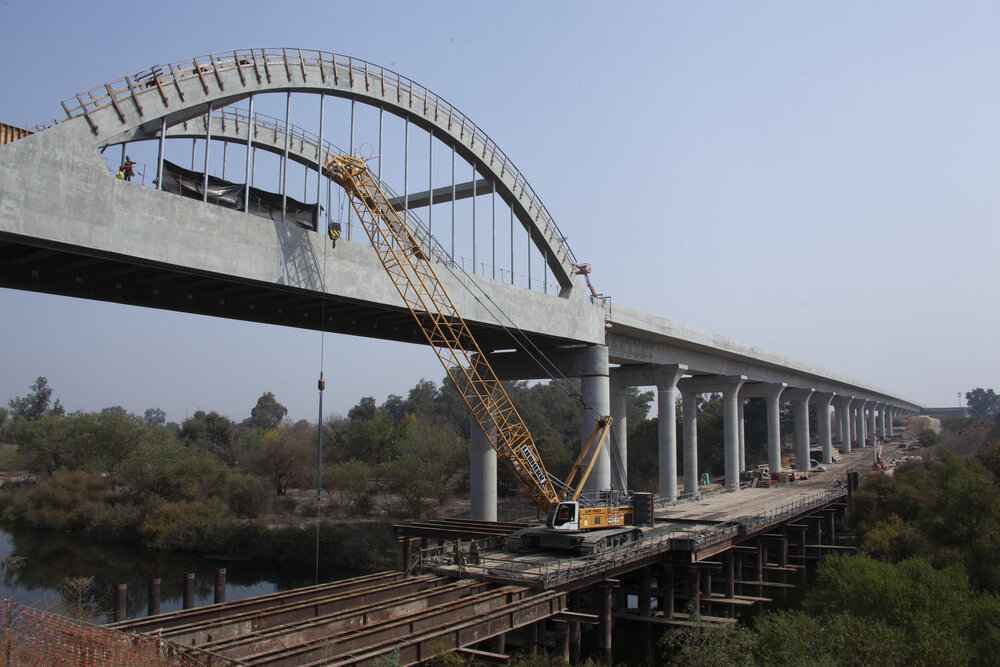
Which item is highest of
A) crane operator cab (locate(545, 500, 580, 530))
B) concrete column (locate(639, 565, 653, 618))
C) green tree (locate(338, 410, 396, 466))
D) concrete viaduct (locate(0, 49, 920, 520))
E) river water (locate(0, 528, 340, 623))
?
concrete viaduct (locate(0, 49, 920, 520))

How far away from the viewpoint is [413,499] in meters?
59.1

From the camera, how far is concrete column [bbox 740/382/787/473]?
236 feet

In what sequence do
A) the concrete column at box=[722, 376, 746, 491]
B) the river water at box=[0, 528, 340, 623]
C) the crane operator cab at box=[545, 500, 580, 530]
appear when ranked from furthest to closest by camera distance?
the concrete column at box=[722, 376, 746, 491], the river water at box=[0, 528, 340, 623], the crane operator cab at box=[545, 500, 580, 530]

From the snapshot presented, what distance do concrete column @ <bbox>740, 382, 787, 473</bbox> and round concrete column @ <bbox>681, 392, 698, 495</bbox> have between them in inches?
573

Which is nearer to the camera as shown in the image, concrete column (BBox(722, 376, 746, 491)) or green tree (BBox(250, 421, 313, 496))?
concrete column (BBox(722, 376, 746, 491))

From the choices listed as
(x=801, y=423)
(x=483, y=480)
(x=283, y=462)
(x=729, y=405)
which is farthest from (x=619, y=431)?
(x=801, y=423)

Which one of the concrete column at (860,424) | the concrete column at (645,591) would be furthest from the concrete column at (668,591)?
the concrete column at (860,424)

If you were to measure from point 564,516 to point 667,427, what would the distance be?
2536 centimetres

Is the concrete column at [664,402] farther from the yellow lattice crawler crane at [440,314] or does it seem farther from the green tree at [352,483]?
the green tree at [352,483]

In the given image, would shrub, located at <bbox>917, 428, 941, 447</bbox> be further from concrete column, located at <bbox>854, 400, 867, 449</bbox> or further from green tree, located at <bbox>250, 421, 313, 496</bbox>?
green tree, located at <bbox>250, 421, 313, 496</bbox>

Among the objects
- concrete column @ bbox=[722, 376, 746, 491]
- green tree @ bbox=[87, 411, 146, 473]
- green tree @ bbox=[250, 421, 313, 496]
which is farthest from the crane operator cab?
green tree @ bbox=[87, 411, 146, 473]

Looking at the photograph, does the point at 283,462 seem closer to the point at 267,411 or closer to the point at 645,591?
the point at 645,591

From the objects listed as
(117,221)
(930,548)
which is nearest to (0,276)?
(117,221)

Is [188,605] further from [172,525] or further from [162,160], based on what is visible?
[172,525]
